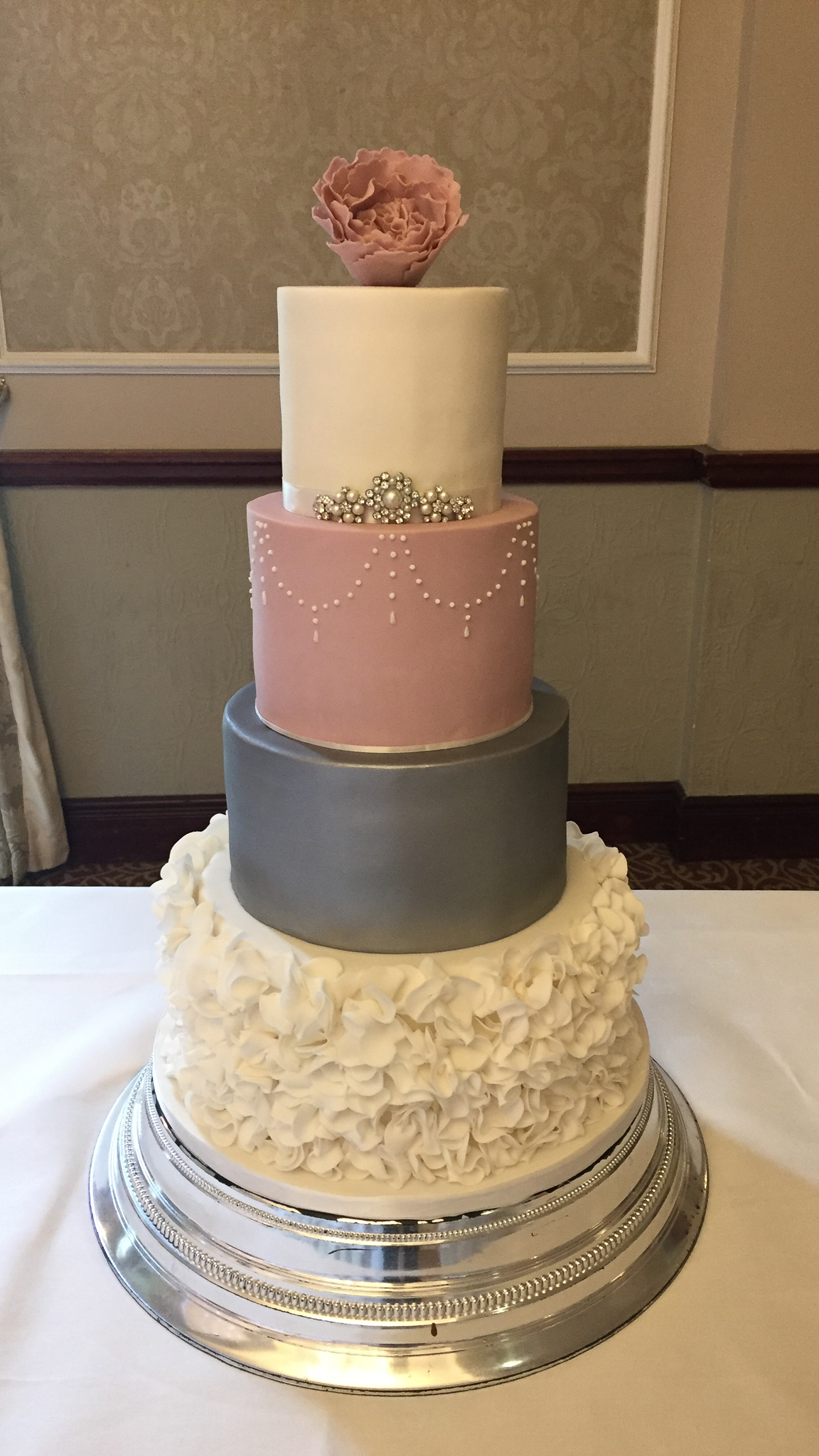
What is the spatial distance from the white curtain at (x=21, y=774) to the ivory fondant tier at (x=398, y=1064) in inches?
72.4

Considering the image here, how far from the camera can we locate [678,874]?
2990 millimetres

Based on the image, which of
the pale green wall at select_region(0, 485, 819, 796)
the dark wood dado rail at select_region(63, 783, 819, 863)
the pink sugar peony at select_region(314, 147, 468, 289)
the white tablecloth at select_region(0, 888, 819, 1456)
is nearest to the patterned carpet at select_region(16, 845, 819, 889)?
the dark wood dado rail at select_region(63, 783, 819, 863)

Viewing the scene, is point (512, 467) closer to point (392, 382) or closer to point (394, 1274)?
point (392, 382)

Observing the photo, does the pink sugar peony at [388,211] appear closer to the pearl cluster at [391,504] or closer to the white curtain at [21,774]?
the pearl cluster at [391,504]

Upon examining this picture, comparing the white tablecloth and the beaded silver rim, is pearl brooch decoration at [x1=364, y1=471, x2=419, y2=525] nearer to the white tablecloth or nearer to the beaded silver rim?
the beaded silver rim

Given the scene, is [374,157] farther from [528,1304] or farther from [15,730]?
[15,730]

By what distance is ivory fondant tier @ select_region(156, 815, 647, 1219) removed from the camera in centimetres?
100

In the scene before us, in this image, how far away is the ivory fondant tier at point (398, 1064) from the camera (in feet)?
3.27

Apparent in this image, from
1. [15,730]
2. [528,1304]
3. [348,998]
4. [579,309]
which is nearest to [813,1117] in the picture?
[528,1304]

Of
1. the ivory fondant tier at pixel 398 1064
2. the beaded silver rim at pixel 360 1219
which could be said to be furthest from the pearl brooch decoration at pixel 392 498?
the beaded silver rim at pixel 360 1219

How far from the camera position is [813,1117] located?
127cm

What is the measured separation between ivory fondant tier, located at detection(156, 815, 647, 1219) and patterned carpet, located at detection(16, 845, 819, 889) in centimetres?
182

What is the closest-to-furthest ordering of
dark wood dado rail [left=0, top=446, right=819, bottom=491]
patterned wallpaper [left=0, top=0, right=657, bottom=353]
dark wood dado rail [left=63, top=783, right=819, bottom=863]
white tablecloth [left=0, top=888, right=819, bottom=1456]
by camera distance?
white tablecloth [left=0, top=888, right=819, bottom=1456] → patterned wallpaper [left=0, top=0, right=657, bottom=353] → dark wood dado rail [left=0, top=446, right=819, bottom=491] → dark wood dado rail [left=63, top=783, right=819, bottom=863]

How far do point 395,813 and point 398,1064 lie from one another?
0.24 m
